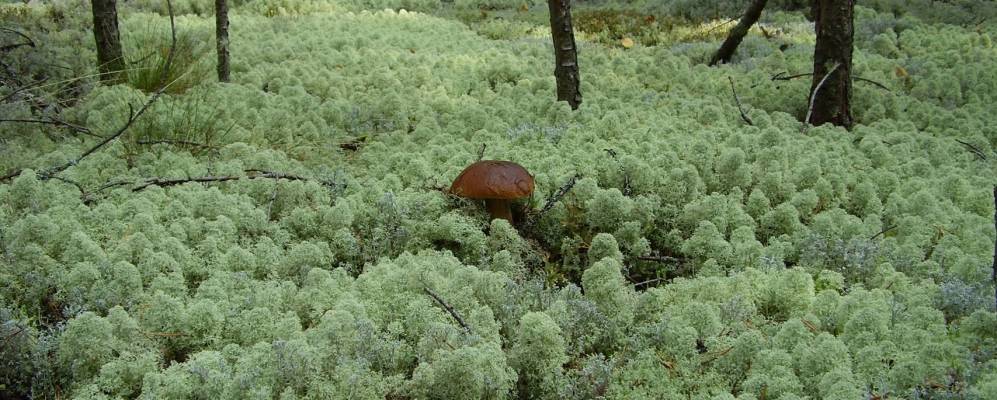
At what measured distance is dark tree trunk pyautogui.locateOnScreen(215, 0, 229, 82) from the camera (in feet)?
18.3

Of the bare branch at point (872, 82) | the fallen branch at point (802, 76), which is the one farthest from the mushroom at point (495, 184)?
the bare branch at point (872, 82)

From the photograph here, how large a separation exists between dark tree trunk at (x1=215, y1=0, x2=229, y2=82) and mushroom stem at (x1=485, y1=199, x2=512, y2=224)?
302cm

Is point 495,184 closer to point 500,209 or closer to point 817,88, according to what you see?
point 500,209

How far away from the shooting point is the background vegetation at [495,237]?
2.28m

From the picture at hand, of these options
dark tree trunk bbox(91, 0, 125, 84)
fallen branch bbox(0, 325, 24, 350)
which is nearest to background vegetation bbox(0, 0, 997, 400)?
fallen branch bbox(0, 325, 24, 350)

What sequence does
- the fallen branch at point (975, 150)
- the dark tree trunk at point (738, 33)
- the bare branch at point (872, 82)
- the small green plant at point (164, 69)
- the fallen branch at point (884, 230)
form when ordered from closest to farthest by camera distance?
the fallen branch at point (884, 230)
the fallen branch at point (975, 150)
the small green plant at point (164, 69)
the bare branch at point (872, 82)
the dark tree trunk at point (738, 33)

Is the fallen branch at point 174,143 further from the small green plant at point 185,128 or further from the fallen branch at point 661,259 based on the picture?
the fallen branch at point 661,259

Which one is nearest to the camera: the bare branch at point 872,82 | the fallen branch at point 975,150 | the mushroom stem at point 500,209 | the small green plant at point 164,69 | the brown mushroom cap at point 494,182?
the brown mushroom cap at point 494,182

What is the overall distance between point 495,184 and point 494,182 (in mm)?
11

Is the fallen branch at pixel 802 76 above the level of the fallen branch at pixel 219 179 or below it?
above

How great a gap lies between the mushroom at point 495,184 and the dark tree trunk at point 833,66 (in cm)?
263

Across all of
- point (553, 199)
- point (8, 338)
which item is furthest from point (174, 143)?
point (553, 199)

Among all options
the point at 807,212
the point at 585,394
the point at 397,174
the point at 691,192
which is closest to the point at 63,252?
the point at 397,174

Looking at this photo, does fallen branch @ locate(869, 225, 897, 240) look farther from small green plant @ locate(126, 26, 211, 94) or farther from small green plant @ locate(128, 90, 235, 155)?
small green plant @ locate(126, 26, 211, 94)
